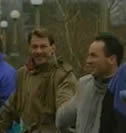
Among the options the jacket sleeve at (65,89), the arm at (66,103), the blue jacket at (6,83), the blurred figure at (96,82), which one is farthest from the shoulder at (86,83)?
the blue jacket at (6,83)

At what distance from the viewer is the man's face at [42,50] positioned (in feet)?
16.7

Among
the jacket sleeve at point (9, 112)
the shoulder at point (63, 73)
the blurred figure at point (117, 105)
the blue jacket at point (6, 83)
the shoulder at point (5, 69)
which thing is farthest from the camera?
the shoulder at point (5, 69)

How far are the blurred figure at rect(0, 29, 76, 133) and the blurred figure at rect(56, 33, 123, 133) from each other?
43 centimetres

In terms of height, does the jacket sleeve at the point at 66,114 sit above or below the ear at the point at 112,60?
below

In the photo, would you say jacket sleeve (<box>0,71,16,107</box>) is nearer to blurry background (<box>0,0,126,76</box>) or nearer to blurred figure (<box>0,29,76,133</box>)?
blurred figure (<box>0,29,76,133</box>)

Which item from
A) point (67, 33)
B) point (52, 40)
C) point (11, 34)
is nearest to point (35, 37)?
point (52, 40)

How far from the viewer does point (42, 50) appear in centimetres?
510

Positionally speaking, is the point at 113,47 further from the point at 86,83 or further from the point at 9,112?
the point at 9,112

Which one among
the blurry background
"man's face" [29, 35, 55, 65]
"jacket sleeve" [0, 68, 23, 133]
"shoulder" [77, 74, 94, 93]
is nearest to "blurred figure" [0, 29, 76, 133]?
"man's face" [29, 35, 55, 65]

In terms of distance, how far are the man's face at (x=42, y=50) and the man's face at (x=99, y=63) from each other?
71 centimetres

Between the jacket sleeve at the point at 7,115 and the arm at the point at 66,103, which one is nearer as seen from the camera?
the arm at the point at 66,103

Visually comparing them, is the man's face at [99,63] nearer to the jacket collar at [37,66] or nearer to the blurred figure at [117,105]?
the blurred figure at [117,105]

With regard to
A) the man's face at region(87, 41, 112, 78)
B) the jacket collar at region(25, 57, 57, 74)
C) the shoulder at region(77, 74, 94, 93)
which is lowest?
the shoulder at region(77, 74, 94, 93)

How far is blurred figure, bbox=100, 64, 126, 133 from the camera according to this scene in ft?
12.1
